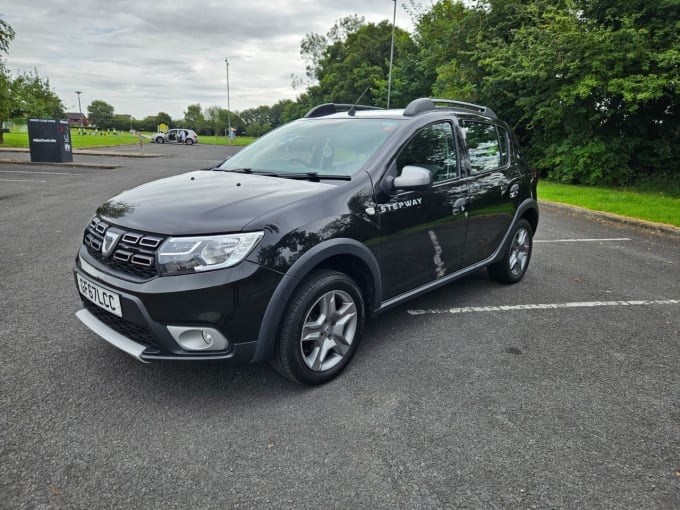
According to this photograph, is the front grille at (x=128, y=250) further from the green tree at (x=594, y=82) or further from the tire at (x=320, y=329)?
the green tree at (x=594, y=82)

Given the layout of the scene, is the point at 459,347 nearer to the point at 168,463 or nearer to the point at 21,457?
the point at 168,463

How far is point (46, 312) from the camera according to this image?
3.83m

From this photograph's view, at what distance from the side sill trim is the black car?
0.01m

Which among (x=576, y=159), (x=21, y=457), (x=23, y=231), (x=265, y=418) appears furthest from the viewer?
(x=576, y=159)

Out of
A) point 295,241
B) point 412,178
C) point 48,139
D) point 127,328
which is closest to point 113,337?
point 127,328

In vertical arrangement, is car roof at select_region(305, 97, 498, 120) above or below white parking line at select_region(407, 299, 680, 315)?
above

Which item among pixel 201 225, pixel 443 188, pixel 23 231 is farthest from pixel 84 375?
pixel 23 231

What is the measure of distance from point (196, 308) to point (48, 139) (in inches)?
739

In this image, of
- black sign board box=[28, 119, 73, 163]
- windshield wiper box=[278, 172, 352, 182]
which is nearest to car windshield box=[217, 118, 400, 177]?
windshield wiper box=[278, 172, 352, 182]

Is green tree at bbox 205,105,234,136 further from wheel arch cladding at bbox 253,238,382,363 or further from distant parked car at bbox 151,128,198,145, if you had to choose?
wheel arch cladding at bbox 253,238,382,363

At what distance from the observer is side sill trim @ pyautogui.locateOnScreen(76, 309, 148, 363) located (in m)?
2.50

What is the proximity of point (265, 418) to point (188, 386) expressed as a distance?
0.59 m

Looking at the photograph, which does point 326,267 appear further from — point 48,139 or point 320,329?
point 48,139

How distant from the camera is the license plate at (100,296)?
8.32ft
